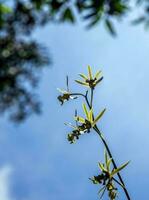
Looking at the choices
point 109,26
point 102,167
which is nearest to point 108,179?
point 102,167

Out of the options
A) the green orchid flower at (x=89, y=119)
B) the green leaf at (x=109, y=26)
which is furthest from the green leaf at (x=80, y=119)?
the green leaf at (x=109, y=26)

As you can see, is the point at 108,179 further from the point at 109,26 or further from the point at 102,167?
the point at 109,26

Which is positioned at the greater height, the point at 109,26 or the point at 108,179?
the point at 109,26

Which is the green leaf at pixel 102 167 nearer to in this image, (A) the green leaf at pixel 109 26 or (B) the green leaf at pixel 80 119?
(B) the green leaf at pixel 80 119

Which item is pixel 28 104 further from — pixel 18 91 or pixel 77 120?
pixel 77 120

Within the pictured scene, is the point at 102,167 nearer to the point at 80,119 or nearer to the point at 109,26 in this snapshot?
the point at 80,119

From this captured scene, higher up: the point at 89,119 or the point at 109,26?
the point at 109,26

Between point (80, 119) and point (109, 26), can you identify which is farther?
point (109, 26)

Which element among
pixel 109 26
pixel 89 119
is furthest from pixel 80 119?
pixel 109 26

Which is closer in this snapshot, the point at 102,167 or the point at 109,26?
the point at 102,167

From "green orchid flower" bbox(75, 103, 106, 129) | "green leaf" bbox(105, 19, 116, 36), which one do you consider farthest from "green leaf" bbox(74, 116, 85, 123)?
"green leaf" bbox(105, 19, 116, 36)

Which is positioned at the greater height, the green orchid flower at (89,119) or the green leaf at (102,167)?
the green orchid flower at (89,119)
